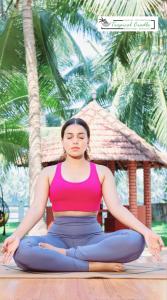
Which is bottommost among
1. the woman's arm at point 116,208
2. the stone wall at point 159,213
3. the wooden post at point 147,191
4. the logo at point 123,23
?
the stone wall at point 159,213

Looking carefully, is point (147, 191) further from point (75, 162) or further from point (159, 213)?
point (159, 213)

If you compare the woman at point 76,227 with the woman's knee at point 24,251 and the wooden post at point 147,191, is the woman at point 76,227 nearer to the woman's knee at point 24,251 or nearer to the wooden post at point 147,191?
the woman's knee at point 24,251

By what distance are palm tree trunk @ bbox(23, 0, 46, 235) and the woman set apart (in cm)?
586

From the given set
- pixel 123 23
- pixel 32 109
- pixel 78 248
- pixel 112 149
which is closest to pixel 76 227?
pixel 78 248

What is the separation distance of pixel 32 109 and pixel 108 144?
1.73 metres

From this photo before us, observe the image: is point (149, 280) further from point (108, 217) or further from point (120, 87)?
point (120, 87)

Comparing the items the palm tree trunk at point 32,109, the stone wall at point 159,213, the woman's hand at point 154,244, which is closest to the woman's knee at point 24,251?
the woman's hand at point 154,244

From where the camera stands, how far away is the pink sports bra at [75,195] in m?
3.32

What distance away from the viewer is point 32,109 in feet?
31.9

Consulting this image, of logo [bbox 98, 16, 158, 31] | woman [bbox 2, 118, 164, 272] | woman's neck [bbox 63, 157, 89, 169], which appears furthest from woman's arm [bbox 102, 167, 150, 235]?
logo [bbox 98, 16, 158, 31]

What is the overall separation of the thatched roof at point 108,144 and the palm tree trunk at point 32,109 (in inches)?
53.3

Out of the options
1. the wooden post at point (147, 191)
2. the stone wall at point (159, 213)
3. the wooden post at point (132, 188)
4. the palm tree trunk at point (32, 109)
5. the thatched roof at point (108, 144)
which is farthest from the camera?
the stone wall at point (159, 213)

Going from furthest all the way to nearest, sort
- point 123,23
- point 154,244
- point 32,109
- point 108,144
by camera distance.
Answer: point 108,144 < point 123,23 < point 32,109 < point 154,244

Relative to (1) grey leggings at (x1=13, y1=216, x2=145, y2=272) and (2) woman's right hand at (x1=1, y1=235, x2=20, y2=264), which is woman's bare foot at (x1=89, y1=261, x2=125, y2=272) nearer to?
(1) grey leggings at (x1=13, y1=216, x2=145, y2=272)
